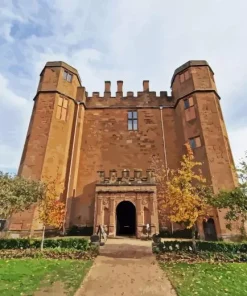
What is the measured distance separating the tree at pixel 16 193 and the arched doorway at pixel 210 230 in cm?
1376

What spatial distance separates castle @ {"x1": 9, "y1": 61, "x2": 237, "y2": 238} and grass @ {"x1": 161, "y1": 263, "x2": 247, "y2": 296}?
8589mm

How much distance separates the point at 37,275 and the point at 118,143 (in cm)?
1839

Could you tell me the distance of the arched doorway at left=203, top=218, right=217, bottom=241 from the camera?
18297 millimetres

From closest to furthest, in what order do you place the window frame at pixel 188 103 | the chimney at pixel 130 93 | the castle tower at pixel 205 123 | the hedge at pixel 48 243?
the hedge at pixel 48 243 → the castle tower at pixel 205 123 → the window frame at pixel 188 103 → the chimney at pixel 130 93

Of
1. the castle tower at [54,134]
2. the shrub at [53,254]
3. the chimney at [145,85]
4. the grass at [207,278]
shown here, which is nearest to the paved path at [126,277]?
the grass at [207,278]

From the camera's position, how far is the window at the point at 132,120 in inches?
1038

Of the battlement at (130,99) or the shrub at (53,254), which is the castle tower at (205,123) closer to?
the battlement at (130,99)

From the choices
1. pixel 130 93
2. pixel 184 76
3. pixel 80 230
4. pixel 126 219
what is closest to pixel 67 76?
pixel 130 93

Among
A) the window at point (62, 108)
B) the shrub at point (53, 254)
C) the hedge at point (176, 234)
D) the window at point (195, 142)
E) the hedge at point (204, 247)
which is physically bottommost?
the shrub at point (53, 254)

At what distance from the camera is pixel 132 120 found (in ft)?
88.3

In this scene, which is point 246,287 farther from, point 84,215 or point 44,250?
point 84,215

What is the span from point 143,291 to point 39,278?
144 inches

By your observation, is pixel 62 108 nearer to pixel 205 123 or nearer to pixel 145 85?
pixel 145 85

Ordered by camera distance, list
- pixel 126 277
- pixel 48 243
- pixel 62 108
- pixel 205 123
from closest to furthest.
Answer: pixel 126 277
pixel 48 243
pixel 205 123
pixel 62 108
